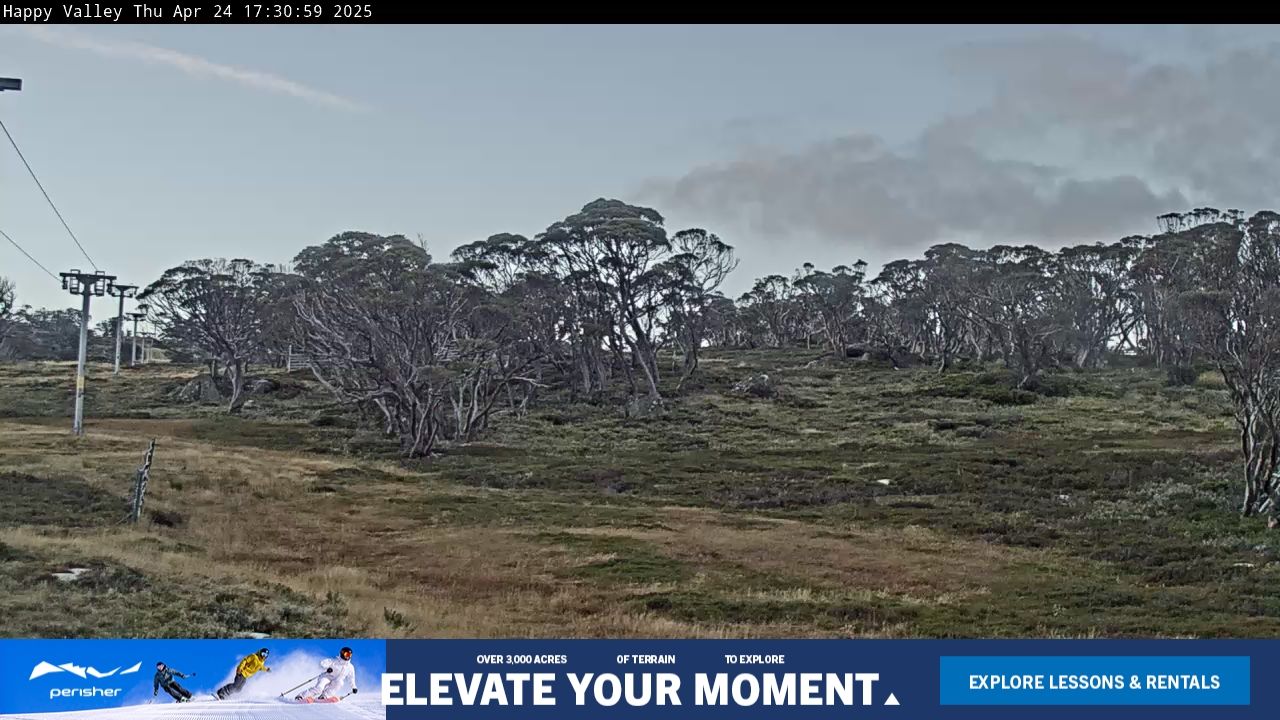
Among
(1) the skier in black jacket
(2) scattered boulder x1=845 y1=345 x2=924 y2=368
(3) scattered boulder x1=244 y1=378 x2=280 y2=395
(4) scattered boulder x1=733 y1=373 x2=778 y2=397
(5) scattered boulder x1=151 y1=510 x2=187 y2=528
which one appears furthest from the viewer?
(2) scattered boulder x1=845 y1=345 x2=924 y2=368

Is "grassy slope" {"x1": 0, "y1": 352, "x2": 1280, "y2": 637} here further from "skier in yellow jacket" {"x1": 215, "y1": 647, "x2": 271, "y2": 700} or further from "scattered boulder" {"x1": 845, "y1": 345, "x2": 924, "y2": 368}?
"scattered boulder" {"x1": 845, "y1": 345, "x2": 924, "y2": 368}

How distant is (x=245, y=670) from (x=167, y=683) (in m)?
0.61

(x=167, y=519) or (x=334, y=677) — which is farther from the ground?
(x=334, y=677)

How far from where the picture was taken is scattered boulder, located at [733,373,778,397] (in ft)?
219

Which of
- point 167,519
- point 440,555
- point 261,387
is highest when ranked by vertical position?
point 261,387

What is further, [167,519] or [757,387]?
[757,387]

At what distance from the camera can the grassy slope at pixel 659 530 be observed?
47.5 feet

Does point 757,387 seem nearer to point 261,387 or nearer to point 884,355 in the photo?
point 884,355

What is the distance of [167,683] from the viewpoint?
27.0ft

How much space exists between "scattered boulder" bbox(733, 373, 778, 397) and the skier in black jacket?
194 ft
